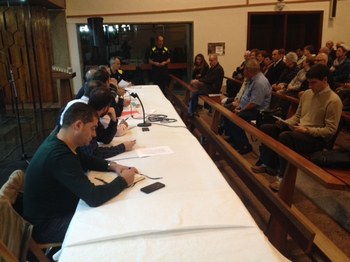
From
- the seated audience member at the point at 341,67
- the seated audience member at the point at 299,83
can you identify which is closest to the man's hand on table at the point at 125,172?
the seated audience member at the point at 299,83

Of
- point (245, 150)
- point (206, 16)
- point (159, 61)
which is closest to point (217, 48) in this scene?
point (206, 16)

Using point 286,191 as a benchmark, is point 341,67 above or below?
above

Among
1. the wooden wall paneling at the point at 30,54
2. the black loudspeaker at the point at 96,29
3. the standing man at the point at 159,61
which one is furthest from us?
the standing man at the point at 159,61

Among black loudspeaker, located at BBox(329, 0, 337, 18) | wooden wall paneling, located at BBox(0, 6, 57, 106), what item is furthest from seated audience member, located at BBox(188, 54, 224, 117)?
black loudspeaker, located at BBox(329, 0, 337, 18)

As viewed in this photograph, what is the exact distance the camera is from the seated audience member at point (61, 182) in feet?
5.11

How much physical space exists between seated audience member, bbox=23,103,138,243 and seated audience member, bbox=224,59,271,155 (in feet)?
8.86

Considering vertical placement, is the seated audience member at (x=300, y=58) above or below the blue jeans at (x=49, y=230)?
above

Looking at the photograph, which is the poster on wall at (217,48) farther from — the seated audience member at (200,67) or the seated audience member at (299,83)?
the seated audience member at (299,83)

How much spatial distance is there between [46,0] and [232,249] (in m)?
6.84

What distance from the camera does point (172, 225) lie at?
135 cm

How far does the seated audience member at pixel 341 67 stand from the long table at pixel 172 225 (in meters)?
4.94

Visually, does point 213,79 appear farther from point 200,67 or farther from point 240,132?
point 240,132

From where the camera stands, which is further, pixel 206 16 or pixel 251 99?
pixel 206 16

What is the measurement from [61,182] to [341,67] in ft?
19.0
